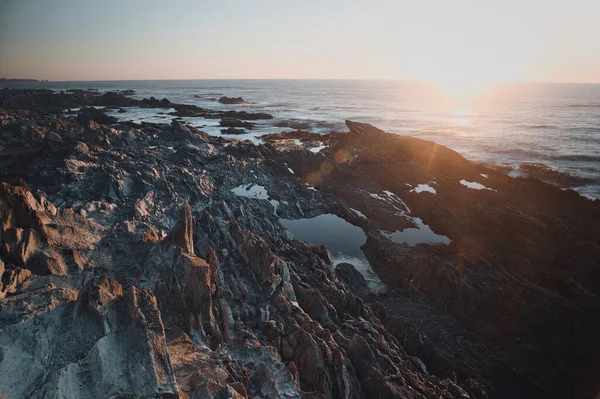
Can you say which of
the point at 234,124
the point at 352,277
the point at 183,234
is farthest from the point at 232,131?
the point at 183,234

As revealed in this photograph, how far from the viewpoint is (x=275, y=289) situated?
1567 centimetres

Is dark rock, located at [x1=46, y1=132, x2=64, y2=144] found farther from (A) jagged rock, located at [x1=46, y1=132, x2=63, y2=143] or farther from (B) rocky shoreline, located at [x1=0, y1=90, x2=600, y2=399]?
(B) rocky shoreline, located at [x1=0, y1=90, x2=600, y2=399]

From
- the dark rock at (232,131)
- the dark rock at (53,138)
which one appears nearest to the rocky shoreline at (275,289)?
the dark rock at (53,138)

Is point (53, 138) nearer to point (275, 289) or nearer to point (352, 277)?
point (275, 289)

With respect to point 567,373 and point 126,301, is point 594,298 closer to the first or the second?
point 567,373

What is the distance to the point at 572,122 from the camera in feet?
345

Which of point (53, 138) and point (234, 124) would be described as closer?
point (53, 138)

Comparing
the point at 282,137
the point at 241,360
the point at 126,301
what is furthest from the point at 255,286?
the point at 282,137

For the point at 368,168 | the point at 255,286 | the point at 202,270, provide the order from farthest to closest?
the point at 368,168, the point at 255,286, the point at 202,270

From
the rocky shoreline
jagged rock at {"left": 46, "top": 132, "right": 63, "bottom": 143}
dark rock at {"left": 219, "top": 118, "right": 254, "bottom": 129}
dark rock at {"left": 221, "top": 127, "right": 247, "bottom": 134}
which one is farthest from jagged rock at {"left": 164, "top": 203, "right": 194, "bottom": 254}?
dark rock at {"left": 219, "top": 118, "right": 254, "bottom": 129}

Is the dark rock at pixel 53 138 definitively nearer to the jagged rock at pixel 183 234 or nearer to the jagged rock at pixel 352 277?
the jagged rock at pixel 183 234

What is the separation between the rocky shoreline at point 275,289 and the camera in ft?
31.4

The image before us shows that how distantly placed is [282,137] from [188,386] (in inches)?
2631

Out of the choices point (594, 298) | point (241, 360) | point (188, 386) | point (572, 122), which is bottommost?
point (594, 298)
